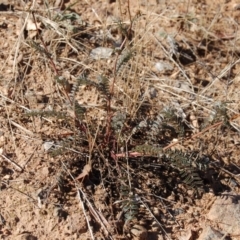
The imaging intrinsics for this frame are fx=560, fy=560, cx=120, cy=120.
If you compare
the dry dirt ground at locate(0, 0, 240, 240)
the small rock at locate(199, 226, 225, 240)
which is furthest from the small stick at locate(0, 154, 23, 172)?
the small rock at locate(199, 226, 225, 240)

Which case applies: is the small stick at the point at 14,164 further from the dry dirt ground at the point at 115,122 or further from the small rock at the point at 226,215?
the small rock at the point at 226,215

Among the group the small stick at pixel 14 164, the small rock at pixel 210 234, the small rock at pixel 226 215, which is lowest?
the small rock at pixel 210 234

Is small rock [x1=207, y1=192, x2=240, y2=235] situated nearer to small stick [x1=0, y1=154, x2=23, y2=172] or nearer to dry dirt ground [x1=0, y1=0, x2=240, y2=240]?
dry dirt ground [x1=0, y1=0, x2=240, y2=240]

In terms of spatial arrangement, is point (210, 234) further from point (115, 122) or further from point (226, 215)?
point (115, 122)

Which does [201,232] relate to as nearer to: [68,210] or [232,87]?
[68,210]

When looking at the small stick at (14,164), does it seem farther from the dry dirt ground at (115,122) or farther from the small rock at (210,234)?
the small rock at (210,234)


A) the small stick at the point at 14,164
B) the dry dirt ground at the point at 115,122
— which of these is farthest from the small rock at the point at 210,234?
the small stick at the point at 14,164

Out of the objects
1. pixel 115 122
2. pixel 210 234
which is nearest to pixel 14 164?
pixel 115 122

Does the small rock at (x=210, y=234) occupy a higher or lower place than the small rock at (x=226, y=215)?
lower
